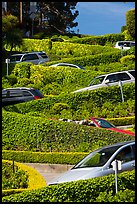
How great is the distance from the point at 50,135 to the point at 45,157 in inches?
47.8

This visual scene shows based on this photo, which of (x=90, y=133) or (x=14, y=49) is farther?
(x=14, y=49)

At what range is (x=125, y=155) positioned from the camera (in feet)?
43.0

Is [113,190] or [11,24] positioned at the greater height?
[11,24]

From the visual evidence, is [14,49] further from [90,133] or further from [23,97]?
[90,133]

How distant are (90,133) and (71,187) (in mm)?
8424

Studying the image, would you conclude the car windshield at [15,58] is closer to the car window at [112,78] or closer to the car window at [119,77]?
the car window at [112,78]

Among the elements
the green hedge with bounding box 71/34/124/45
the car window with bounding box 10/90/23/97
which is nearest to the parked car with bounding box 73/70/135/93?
the car window with bounding box 10/90/23/97

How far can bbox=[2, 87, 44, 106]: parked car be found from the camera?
26.5 meters

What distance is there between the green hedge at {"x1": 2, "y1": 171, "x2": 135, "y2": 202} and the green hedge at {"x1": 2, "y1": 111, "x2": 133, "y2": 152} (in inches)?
300

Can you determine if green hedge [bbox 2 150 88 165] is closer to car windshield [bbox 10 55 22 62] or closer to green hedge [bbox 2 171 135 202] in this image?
green hedge [bbox 2 171 135 202]

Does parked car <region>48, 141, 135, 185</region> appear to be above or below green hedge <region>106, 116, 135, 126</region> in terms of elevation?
above

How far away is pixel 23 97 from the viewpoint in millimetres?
26875

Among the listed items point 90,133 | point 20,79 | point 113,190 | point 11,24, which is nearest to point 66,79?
point 20,79

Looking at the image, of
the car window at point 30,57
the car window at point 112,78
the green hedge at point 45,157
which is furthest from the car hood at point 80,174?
the car window at point 30,57
